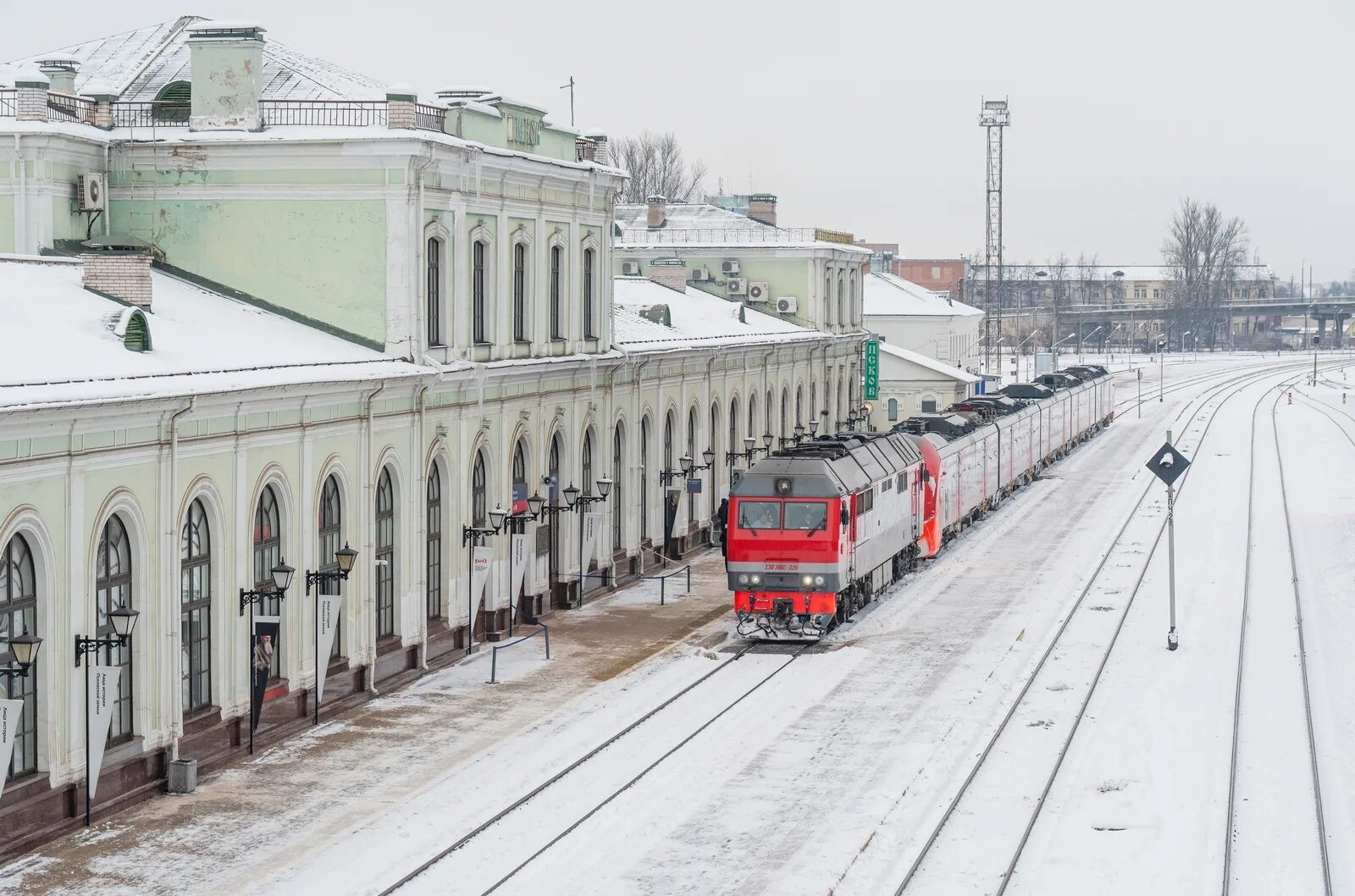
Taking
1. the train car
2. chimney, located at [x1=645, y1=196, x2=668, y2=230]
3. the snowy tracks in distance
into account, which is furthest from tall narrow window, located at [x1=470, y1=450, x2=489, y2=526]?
chimney, located at [x1=645, y1=196, x2=668, y2=230]

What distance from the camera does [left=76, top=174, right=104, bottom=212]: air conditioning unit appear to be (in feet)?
99.3

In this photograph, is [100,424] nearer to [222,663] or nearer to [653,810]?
[222,663]

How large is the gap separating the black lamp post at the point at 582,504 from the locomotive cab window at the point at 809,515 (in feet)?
19.4

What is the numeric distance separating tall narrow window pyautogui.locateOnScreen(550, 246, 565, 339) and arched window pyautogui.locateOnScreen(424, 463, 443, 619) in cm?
648

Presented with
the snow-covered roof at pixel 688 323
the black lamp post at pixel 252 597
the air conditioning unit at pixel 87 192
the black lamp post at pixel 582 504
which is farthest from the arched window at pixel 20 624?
the snow-covered roof at pixel 688 323

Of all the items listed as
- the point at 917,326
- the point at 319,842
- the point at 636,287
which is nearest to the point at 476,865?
the point at 319,842

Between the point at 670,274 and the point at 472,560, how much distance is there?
26102 millimetres

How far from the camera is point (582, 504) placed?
38625mm

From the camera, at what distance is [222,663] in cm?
2470

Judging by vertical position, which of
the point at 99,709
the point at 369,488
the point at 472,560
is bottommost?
the point at 99,709

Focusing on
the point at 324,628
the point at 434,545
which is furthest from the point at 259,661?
the point at 434,545

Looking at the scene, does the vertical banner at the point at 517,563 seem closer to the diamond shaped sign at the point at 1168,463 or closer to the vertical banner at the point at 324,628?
the vertical banner at the point at 324,628

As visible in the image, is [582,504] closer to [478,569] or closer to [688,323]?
[478,569]

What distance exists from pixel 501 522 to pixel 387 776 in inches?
376
